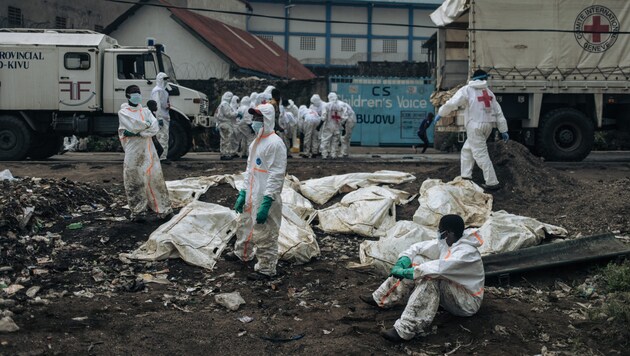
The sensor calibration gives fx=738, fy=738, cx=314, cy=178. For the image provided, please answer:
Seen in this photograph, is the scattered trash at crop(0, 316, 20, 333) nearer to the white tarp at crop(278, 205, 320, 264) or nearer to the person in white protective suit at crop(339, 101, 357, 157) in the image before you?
the white tarp at crop(278, 205, 320, 264)

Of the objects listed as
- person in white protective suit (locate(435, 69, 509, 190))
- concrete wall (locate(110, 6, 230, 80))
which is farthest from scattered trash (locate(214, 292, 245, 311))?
concrete wall (locate(110, 6, 230, 80))

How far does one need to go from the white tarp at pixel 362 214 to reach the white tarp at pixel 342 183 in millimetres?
666

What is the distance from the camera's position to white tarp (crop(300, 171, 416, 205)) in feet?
36.7

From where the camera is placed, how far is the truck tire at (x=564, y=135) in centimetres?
1545

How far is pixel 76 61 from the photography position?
15562mm

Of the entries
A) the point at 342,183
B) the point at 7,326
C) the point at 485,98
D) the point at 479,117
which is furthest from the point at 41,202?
the point at 485,98

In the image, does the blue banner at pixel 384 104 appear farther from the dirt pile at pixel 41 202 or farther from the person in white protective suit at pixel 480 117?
the dirt pile at pixel 41 202

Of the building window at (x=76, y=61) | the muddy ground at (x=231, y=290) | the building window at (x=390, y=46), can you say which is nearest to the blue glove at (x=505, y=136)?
the muddy ground at (x=231, y=290)

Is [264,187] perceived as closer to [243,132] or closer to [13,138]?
[243,132]

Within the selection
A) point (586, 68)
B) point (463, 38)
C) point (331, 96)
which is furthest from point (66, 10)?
point (586, 68)

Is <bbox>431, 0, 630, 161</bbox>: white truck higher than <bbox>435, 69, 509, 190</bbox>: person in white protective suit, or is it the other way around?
<bbox>431, 0, 630, 161</bbox>: white truck

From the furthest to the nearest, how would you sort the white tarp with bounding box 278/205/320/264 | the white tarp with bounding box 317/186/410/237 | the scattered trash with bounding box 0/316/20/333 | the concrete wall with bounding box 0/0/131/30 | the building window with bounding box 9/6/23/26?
1. the concrete wall with bounding box 0/0/131/30
2. the building window with bounding box 9/6/23/26
3. the white tarp with bounding box 317/186/410/237
4. the white tarp with bounding box 278/205/320/264
5. the scattered trash with bounding box 0/316/20/333

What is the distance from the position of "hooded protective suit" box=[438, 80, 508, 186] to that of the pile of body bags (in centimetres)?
42

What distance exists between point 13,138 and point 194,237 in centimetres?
930
